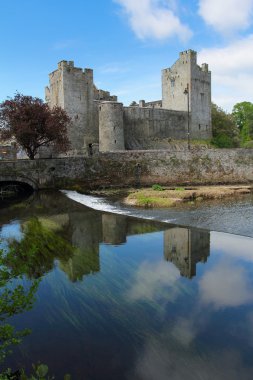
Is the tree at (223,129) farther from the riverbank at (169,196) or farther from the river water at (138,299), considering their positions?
the river water at (138,299)

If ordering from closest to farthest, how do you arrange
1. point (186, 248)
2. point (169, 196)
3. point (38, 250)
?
point (38, 250) < point (186, 248) < point (169, 196)

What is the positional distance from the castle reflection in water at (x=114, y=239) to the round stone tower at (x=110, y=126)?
814 inches

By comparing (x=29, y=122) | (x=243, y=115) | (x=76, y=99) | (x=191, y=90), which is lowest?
(x=29, y=122)

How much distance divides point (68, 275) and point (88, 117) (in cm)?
3578

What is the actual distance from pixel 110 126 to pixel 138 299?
112 ft

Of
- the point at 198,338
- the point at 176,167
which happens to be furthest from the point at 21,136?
the point at 198,338

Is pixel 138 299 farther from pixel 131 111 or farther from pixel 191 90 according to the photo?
pixel 191 90

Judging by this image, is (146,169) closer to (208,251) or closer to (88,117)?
(88,117)

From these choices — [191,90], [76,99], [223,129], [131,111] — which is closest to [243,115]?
[223,129]

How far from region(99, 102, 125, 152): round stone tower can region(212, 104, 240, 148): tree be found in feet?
59.6

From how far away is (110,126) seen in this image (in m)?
42.9

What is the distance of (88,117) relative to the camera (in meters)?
46.0

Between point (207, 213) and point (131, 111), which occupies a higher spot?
point (131, 111)

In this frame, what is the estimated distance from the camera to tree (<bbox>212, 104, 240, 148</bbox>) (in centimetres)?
5654
